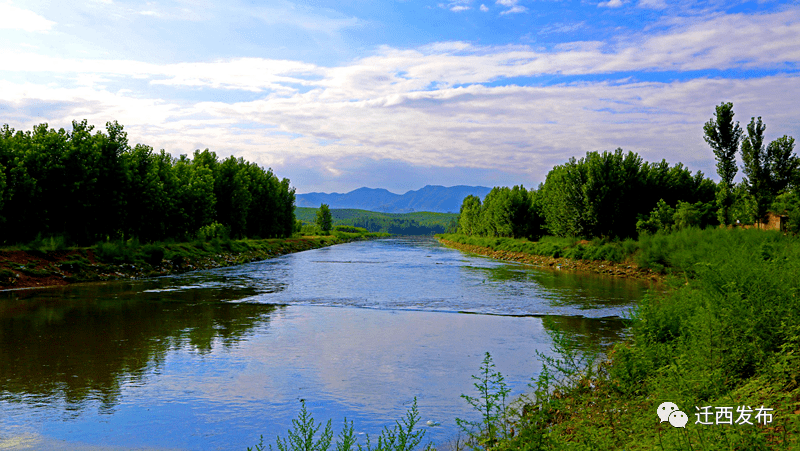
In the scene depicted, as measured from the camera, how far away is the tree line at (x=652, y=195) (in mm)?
28656

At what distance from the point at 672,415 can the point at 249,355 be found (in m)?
9.33

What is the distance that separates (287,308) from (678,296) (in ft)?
45.1

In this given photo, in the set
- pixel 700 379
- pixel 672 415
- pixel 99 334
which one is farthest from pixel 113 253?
pixel 672 415

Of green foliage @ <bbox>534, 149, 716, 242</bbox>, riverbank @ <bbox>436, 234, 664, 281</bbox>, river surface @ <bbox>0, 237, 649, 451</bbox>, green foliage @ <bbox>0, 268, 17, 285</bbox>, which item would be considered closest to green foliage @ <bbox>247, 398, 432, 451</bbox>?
river surface @ <bbox>0, 237, 649, 451</bbox>

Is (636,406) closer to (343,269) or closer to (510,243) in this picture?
(343,269)

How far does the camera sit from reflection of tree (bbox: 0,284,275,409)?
9.89m

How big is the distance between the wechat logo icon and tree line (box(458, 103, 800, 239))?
2394 cm

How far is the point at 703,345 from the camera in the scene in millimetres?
8219

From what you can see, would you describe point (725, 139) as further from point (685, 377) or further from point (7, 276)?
point (7, 276)

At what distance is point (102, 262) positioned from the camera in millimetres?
30828

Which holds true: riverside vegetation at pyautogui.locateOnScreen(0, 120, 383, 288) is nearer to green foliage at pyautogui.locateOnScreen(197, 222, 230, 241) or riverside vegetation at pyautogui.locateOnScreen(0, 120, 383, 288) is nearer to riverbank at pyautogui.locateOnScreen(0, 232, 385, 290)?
riverbank at pyautogui.locateOnScreen(0, 232, 385, 290)

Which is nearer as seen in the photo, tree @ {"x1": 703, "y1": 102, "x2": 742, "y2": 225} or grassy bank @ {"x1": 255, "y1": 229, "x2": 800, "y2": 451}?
grassy bank @ {"x1": 255, "y1": 229, "x2": 800, "y2": 451}

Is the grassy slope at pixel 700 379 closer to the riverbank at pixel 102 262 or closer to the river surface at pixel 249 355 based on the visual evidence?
the river surface at pixel 249 355

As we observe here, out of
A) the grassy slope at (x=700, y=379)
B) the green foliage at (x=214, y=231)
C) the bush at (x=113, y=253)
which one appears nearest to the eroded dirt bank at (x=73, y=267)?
the bush at (x=113, y=253)
